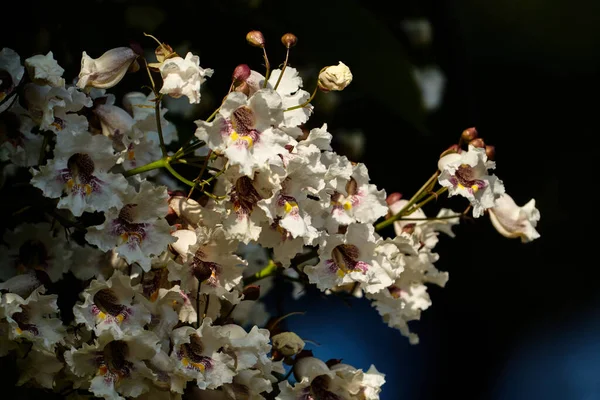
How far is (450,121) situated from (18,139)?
601 millimetres

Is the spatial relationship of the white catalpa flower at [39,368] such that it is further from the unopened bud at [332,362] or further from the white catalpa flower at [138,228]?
the unopened bud at [332,362]


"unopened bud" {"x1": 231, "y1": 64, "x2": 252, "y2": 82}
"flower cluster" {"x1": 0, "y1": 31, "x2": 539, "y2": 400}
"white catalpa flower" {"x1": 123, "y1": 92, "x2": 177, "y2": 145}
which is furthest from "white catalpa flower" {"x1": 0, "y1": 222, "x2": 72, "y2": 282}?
"unopened bud" {"x1": 231, "y1": 64, "x2": 252, "y2": 82}

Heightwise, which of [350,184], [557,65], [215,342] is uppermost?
[350,184]

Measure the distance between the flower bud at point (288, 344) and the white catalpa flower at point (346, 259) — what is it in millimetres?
53

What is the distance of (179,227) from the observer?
27.1 inches

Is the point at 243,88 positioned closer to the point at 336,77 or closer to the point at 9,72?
the point at 336,77

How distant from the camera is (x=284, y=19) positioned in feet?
3.28

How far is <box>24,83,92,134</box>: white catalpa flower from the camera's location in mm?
674

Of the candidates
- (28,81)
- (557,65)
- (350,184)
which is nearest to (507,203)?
A: (350,184)

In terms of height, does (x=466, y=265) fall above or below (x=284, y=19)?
below

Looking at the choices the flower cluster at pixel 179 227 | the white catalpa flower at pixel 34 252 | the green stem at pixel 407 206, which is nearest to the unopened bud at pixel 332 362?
the flower cluster at pixel 179 227

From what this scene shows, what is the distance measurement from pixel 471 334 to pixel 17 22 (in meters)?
0.86

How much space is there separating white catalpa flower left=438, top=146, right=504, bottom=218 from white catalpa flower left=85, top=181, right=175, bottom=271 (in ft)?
0.70

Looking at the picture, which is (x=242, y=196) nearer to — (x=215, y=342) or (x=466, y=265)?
(x=215, y=342)
